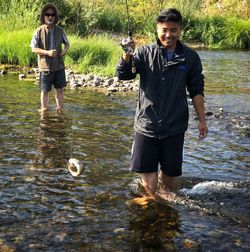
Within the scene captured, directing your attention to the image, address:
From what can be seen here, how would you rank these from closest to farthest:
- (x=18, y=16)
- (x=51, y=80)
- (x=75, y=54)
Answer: (x=51, y=80) → (x=75, y=54) → (x=18, y=16)

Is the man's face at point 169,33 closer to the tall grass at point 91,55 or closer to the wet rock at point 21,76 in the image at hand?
the wet rock at point 21,76

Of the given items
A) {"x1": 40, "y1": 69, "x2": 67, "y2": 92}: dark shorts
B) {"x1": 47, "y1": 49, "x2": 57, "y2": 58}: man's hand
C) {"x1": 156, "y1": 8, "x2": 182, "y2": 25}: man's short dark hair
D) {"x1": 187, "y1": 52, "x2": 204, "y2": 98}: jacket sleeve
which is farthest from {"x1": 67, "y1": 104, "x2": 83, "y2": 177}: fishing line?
{"x1": 40, "y1": 69, "x2": 67, "y2": 92}: dark shorts

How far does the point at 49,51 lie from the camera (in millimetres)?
8906

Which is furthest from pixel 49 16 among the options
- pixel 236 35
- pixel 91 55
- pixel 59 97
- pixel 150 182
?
pixel 236 35

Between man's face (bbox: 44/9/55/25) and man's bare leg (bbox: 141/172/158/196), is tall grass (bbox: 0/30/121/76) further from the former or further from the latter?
man's bare leg (bbox: 141/172/158/196)

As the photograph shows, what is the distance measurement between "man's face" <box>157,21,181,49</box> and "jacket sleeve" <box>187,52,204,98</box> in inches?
12.0

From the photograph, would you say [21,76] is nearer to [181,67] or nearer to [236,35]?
[181,67]

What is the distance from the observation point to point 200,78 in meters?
4.79

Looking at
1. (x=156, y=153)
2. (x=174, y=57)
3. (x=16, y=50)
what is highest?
(x=174, y=57)

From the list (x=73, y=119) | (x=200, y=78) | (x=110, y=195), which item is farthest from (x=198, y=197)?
(x=73, y=119)

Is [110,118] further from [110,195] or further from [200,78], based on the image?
[200,78]

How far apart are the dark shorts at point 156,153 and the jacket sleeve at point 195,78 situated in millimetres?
467

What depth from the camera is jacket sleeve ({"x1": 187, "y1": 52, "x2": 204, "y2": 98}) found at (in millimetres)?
4727

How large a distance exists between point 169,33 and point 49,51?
15.6ft
